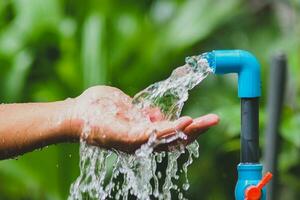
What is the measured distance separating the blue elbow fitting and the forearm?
0.39 m

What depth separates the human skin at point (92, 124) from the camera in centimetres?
254

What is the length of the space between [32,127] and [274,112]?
130cm

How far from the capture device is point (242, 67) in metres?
2.59

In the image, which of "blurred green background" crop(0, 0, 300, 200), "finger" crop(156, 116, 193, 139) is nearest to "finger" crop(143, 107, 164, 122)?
"finger" crop(156, 116, 193, 139)

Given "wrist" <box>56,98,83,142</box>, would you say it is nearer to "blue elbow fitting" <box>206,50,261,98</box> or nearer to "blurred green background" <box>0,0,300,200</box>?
"blue elbow fitting" <box>206,50,261,98</box>

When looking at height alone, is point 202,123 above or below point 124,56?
below

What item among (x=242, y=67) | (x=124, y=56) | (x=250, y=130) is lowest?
(x=250, y=130)

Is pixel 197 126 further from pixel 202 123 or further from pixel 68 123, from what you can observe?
pixel 68 123

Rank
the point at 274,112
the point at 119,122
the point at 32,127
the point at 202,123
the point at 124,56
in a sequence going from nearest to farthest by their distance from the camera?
1. the point at 202,123
2. the point at 119,122
3. the point at 32,127
4. the point at 274,112
5. the point at 124,56

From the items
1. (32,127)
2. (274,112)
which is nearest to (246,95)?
(32,127)

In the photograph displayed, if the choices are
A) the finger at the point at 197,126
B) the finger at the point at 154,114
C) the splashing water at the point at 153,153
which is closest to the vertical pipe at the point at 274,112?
the splashing water at the point at 153,153

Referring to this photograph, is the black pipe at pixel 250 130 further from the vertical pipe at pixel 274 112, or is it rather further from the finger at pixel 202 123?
the vertical pipe at pixel 274 112

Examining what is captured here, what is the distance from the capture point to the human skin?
8.34ft

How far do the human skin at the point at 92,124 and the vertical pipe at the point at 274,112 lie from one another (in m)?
1.08
